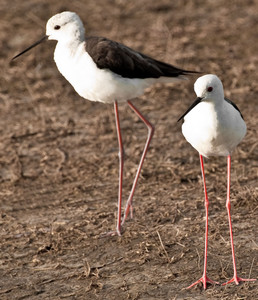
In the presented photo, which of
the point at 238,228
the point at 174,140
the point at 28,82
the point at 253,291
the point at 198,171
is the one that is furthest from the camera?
the point at 28,82

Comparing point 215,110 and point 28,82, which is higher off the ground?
point 215,110

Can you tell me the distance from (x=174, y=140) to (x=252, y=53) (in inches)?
83.6

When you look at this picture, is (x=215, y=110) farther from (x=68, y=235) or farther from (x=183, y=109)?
(x=183, y=109)

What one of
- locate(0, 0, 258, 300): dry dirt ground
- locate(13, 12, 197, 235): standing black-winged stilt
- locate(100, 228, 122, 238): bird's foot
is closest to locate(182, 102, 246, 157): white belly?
locate(0, 0, 258, 300): dry dirt ground

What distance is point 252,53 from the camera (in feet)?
25.6

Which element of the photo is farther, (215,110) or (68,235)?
(68,235)

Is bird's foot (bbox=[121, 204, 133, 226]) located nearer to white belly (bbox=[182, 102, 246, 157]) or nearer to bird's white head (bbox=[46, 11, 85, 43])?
white belly (bbox=[182, 102, 246, 157])

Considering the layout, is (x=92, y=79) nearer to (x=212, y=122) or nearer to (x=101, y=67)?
(x=101, y=67)

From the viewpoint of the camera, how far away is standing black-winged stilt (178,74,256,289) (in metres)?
3.98

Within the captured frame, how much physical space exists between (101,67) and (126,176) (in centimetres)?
116

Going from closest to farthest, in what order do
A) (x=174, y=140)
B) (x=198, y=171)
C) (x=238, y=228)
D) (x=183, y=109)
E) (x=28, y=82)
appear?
1. (x=238, y=228)
2. (x=198, y=171)
3. (x=174, y=140)
4. (x=183, y=109)
5. (x=28, y=82)

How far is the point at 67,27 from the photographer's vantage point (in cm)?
506

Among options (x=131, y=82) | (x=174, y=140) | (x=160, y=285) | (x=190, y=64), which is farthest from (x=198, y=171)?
(x=190, y=64)

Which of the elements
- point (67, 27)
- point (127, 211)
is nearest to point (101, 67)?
point (67, 27)
